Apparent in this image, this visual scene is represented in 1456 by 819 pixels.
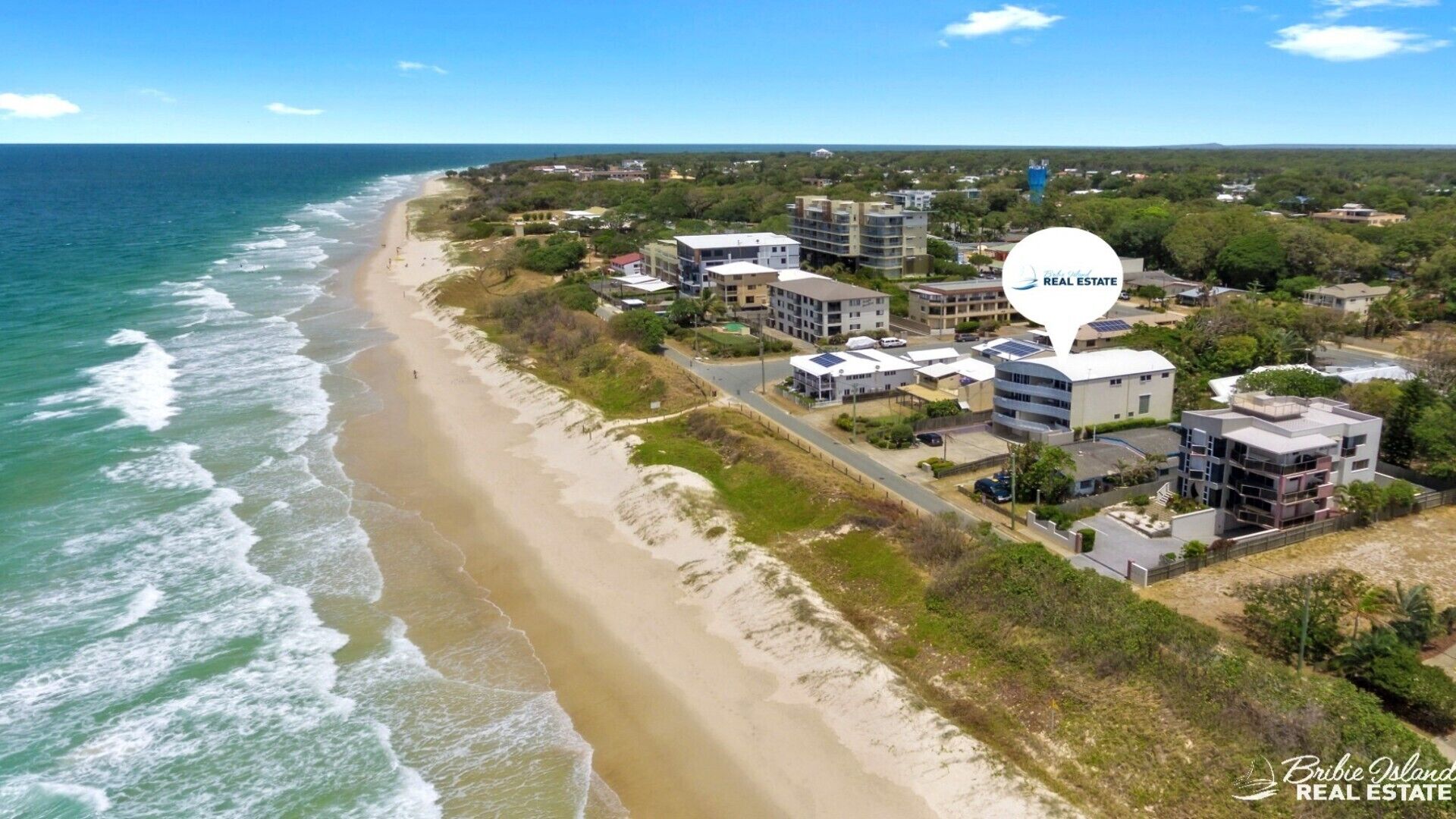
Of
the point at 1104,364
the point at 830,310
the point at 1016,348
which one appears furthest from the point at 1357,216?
the point at 1104,364

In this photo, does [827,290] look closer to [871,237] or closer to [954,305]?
[954,305]

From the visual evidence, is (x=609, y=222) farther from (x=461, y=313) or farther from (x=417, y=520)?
(x=417, y=520)

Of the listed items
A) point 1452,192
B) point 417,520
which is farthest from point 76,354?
point 1452,192

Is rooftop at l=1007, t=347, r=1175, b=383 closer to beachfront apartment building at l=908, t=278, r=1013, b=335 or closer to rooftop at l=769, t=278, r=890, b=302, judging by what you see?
rooftop at l=769, t=278, r=890, b=302

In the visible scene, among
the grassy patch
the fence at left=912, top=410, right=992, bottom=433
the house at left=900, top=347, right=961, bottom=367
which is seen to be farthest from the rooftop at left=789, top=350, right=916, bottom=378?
the grassy patch

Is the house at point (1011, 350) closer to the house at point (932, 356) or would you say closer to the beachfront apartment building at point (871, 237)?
the house at point (932, 356)

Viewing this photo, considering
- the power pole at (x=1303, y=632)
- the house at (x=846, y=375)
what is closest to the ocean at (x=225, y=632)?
the power pole at (x=1303, y=632)
